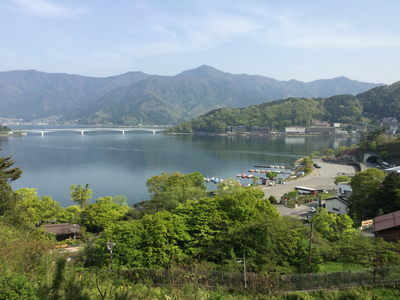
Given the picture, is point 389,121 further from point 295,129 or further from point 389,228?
point 389,228

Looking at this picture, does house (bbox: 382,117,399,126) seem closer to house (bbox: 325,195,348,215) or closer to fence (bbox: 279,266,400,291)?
house (bbox: 325,195,348,215)

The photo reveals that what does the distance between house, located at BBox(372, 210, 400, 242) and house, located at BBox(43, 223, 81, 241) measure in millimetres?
9794

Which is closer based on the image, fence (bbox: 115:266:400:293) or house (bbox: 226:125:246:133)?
fence (bbox: 115:266:400:293)

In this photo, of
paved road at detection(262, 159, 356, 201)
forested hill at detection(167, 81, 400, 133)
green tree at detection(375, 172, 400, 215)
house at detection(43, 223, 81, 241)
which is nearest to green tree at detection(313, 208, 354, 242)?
green tree at detection(375, 172, 400, 215)

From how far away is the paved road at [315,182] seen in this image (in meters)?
17.1

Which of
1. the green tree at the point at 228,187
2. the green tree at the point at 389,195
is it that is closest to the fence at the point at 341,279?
the green tree at the point at 389,195

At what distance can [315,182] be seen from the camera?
775 inches

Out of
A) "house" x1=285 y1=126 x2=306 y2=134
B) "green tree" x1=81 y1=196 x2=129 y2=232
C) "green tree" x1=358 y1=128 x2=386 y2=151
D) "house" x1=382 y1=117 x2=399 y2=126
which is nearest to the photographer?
"green tree" x1=81 y1=196 x2=129 y2=232

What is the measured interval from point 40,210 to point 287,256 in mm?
10561

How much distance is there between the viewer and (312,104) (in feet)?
277

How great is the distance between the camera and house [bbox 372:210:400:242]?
21.0 ft

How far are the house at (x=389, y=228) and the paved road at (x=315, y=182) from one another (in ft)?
27.8

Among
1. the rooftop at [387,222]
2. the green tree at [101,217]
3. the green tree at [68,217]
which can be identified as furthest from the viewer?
the green tree at [68,217]

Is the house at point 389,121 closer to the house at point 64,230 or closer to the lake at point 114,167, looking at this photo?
the lake at point 114,167
